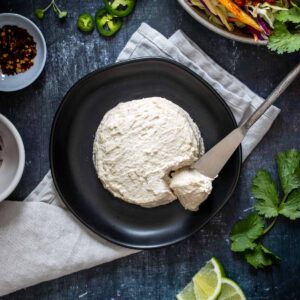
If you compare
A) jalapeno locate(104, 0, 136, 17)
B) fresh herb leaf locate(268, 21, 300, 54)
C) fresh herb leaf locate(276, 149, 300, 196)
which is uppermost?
fresh herb leaf locate(268, 21, 300, 54)

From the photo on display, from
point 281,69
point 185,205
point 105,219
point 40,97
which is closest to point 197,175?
point 185,205

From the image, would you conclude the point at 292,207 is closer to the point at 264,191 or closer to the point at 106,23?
A: the point at 264,191

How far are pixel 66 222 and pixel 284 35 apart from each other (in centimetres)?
115

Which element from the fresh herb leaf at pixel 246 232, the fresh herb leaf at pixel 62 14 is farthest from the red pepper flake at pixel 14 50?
the fresh herb leaf at pixel 246 232

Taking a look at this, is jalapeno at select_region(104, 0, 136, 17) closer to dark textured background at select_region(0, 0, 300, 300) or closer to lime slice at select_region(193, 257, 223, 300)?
dark textured background at select_region(0, 0, 300, 300)

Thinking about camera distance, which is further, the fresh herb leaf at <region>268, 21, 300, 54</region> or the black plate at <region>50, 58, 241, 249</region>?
the black plate at <region>50, 58, 241, 249</region>

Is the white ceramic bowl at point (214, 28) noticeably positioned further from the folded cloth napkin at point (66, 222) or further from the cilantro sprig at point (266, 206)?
the cilantro sprig at point (266, 206)

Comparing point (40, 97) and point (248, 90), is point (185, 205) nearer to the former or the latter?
Result: point (248, 90)

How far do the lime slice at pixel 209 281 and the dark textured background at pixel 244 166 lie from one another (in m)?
0.04

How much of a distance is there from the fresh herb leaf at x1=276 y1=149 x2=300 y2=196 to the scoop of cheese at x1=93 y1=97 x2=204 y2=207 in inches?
14.0

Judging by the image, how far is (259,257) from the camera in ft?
7.53

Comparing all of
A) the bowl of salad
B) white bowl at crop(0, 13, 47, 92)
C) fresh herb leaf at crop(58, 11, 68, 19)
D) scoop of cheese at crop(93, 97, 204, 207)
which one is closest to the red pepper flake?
white bowl at crop(0, 13, 47, 92)

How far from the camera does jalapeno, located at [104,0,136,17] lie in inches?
90.4

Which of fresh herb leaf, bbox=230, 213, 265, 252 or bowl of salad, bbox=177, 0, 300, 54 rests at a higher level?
bowl of salad, bbox=177, 0, 300, 54
